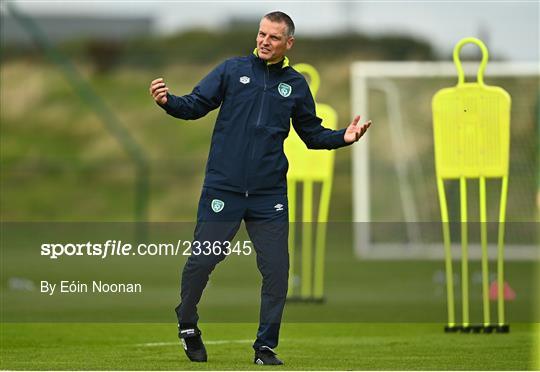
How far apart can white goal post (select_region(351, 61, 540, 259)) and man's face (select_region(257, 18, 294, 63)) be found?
40.7ft

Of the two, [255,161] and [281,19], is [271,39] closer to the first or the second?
[281,19]

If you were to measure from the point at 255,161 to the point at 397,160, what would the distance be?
1602 cm

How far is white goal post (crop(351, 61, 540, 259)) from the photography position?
68.5 ft

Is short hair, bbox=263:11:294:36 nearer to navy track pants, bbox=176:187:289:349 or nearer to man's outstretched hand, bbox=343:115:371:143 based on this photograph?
man's outstretched hand, bbox=343:115:371:143

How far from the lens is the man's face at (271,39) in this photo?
802 cm

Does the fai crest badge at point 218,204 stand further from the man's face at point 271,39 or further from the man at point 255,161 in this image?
the man's face at point 271,39

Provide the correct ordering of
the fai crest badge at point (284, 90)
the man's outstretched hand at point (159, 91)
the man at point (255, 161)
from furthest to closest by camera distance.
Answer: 1. the fai crest badge at point (284, 90)
2. the man at point (255, 161)
3. the man's outstretched hand at point (159, 91)

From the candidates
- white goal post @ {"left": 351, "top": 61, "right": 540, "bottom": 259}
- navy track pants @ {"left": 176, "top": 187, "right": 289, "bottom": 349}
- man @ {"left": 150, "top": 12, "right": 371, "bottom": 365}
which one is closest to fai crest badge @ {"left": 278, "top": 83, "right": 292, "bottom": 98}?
man @ {"left": 150, "top": 12, "right": 371, "bottom": 365}

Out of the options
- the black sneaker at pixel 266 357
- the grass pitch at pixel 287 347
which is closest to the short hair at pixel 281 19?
the black sneaker at pixel 266 357

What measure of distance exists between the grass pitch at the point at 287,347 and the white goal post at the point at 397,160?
9721mm

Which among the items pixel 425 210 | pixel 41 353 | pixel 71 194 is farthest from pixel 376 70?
pixel 41 353

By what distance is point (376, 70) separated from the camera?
72.2 feet

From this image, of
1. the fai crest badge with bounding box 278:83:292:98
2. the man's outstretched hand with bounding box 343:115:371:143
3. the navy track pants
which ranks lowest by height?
the navy track pants

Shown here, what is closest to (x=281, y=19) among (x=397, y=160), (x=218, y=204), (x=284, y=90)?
(x=284, y=90)
